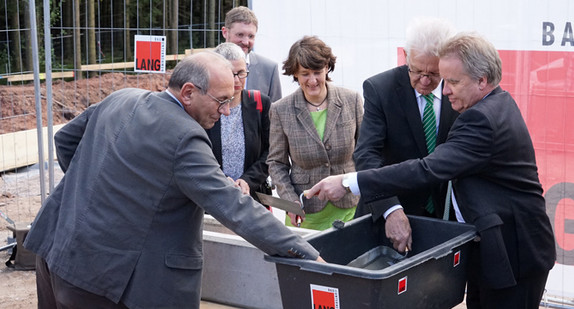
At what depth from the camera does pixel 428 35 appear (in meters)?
2.90

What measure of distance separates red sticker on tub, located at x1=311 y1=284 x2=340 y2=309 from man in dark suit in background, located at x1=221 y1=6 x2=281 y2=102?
2618 millimetres

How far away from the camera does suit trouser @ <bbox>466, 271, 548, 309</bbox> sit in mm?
2738

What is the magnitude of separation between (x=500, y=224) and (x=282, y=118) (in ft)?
5.71

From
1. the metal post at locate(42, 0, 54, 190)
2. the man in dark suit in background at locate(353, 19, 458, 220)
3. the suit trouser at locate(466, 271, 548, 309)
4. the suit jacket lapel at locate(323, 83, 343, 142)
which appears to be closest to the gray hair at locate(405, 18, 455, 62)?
the man in dark suit in background at locate(353, 19, 458, 220)

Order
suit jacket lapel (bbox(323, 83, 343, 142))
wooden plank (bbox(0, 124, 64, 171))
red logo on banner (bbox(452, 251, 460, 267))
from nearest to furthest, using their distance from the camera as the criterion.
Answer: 1. red logo on banner (bbox(452, 251, 460, 267))
2. suit jacket lapel (bbox(323, 83, 343, 142))
3. wooden plank (bbox(0, 124, 64, 171))

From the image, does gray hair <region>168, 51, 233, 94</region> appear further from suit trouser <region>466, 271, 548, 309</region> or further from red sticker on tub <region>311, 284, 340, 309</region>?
suit trouser <region>466, 271, 548, 309</region>

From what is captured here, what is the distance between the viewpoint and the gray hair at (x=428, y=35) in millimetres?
2893

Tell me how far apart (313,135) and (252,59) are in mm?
981

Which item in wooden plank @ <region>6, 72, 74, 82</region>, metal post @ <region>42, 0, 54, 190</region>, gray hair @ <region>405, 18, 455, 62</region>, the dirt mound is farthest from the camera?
the dirt mound

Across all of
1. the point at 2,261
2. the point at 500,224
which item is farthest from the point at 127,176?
the point at 2,261

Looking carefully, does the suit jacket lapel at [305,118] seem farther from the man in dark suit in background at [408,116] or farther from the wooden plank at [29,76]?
the wooden plank at [29,76]

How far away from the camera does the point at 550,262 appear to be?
2777mm

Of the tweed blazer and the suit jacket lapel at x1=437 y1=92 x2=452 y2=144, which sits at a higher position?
the suit jacket lapel at x1=437 y1=92 x2=452 y2=144

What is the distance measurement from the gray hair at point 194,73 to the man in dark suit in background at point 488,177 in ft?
2.10
